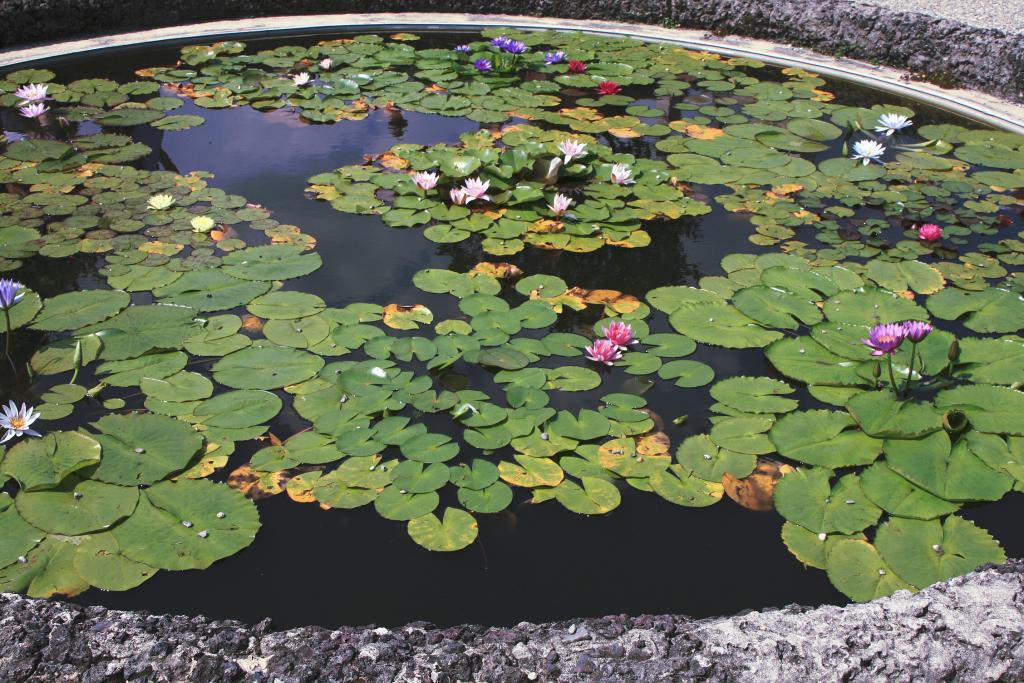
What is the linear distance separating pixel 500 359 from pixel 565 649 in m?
1.23

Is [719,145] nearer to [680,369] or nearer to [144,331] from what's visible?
[680,369]

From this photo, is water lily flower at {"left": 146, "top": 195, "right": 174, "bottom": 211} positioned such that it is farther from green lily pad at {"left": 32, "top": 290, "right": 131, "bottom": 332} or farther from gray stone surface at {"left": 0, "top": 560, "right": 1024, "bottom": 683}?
gray stone surface at {"left": 0, "top": 560, "right": 1024, "bottom": 683}

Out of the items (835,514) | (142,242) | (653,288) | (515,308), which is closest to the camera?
(835,514)

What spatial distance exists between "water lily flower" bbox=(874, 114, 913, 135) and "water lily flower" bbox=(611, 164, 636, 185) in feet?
5.11

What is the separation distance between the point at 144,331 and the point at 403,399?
0.91 m

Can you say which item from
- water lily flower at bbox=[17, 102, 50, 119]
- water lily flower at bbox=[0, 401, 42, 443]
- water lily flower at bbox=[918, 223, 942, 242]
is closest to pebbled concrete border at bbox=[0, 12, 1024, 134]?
water lily flower at bbox=[17, 102, 50, 119]

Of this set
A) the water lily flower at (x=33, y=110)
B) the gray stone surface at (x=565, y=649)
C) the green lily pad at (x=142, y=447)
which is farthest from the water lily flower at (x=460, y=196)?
the gray stone surface at (x=565, y=649)

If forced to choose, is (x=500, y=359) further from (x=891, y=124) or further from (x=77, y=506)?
(x=891, y=124)

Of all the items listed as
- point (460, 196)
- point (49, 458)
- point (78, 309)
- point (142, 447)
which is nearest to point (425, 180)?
point (460, 196)

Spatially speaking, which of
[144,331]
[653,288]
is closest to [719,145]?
[653,288]

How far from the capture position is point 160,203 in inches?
143

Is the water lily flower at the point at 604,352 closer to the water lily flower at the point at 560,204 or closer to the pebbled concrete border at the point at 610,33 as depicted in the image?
the water lily flower at the point at 560,204

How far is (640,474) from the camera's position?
7.39 feet

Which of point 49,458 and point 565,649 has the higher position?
point 565,649
